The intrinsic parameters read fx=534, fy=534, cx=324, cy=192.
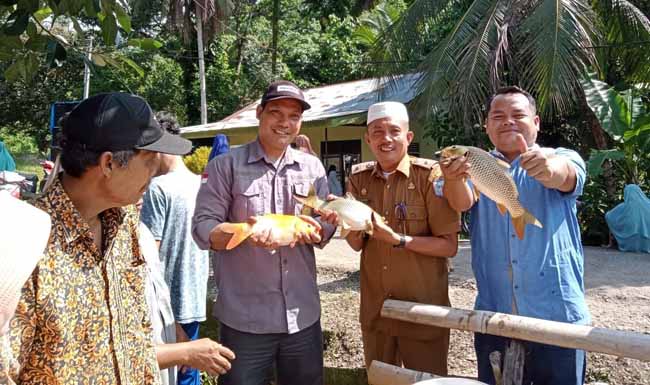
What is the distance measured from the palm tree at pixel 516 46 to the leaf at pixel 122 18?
6678 millimetres

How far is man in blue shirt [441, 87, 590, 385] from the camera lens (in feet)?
8.02

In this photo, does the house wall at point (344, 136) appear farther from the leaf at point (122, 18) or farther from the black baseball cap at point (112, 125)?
the black baseball cap at point (112, 125)

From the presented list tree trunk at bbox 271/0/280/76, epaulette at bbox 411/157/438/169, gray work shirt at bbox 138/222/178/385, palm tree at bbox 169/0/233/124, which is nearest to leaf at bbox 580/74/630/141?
epaulette at bbox 411/157/438/169

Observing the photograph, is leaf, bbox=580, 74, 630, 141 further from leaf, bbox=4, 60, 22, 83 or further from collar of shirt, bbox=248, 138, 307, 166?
leaf, bbox=4, 60, 22, 83

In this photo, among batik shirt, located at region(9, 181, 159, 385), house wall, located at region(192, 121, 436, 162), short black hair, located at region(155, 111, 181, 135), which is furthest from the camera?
house wall, located at region(192, 121, 436, 162)

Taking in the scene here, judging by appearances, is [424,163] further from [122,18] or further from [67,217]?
[67,217]

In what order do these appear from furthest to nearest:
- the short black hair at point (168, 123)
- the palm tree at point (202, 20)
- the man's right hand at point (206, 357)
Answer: the palm tree at point (202, 20)
the short black hair at point (168, 123)
the man's right hand at point (206, 357)

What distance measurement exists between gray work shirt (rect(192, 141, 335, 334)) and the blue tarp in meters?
7.39

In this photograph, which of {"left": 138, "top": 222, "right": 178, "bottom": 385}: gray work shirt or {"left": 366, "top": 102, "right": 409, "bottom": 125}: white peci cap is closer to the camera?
{"left": 138, "top": 222, "right": 178, "bottom": 385}: gray work shirt

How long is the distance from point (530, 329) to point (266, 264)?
127cm

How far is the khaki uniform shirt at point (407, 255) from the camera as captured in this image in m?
2.81

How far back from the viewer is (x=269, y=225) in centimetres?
243

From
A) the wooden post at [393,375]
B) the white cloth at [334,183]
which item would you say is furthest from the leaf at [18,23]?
the white cloth at [334,183]

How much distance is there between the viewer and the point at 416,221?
9.29 ft
